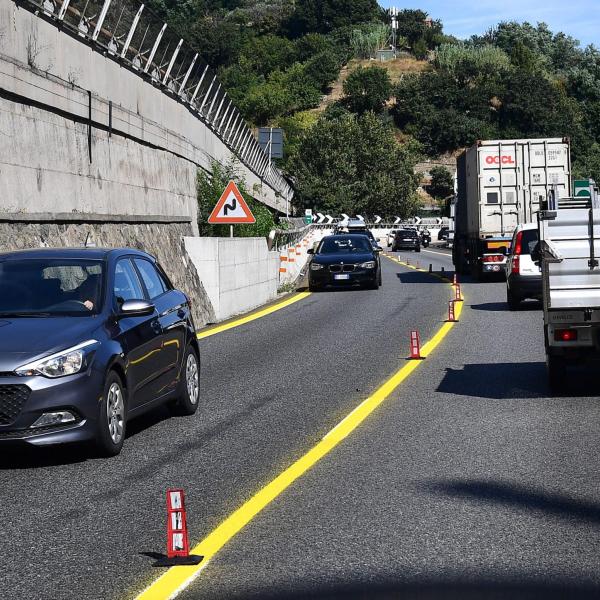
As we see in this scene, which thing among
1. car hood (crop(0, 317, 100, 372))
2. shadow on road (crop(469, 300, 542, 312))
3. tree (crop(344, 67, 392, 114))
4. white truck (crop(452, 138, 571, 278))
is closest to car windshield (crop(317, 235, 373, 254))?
white truck (crop(452, 138, 571, 278))

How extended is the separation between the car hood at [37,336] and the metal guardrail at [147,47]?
10.5 metres

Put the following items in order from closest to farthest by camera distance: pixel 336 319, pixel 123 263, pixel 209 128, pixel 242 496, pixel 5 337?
pixel 242 496 < pixel 5 337 < pixel 123 263 < pixel 336 319 < pixel 209 128

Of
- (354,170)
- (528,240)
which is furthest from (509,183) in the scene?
(354,170)

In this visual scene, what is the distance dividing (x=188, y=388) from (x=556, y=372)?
3.66m

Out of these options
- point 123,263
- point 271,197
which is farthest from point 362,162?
point 123,263

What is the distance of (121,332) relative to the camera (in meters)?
10.2

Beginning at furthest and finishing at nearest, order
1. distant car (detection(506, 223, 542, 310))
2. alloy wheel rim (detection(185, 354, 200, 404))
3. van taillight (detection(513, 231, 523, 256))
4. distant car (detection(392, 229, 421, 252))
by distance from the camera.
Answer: distant car (detection(392, 229, 421, 252))
van taillight (detection(513, 231, 523, 256))
distant car (detection(506, 223, 542, 310))
alloy wheel rim (detection(185, 354, 200, 404))

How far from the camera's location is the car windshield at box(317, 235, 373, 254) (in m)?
35.4

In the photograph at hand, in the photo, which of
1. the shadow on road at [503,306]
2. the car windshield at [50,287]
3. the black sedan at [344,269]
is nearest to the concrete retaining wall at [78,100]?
the black sedan at [344,269]

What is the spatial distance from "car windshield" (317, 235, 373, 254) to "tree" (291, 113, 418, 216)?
9243cm

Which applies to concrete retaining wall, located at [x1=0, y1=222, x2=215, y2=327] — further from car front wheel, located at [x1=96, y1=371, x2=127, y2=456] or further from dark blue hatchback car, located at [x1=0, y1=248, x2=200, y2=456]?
car front wheel, located at [x1=96, y1=371, x2=127, y2=456]

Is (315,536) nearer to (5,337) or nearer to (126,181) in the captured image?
(5,337)

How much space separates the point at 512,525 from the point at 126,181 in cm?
1849

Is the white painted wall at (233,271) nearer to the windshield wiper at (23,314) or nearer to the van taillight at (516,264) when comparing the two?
the van taillight at (516,264)
